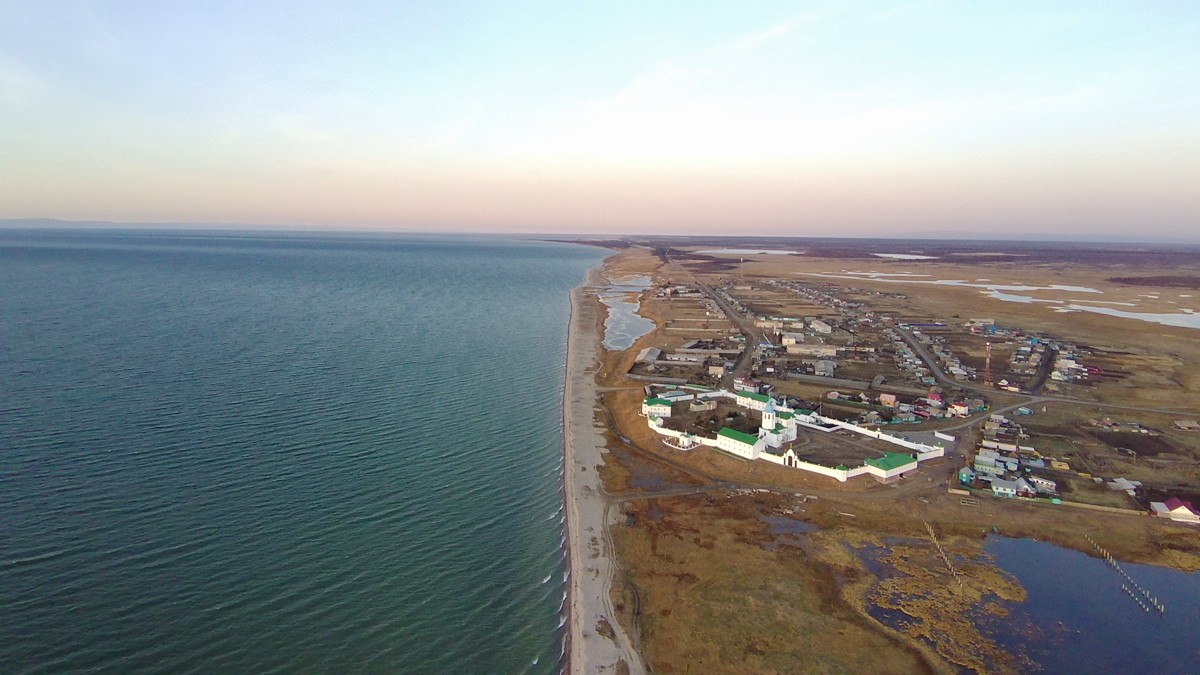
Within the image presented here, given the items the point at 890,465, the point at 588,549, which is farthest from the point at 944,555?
the point at 588,549

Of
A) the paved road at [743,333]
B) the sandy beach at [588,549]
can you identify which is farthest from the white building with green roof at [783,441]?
the paved road at [743,333]

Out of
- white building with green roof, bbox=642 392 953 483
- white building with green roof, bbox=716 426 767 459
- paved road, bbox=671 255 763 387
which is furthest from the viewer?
paved road, bbox=671 255 763 387

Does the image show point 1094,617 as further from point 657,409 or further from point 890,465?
point 657,409

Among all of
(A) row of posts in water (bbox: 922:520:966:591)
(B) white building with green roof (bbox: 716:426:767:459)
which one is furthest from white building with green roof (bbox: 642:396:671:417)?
(A) row of posts in water (bbox: 922:520:966:591)

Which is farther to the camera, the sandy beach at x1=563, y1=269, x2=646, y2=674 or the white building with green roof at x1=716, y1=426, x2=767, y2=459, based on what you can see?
the white building with green roof at x1=716, y1=426, x2=767, y2=459

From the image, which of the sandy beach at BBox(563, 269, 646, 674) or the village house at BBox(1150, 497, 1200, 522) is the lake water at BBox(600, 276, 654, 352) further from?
the village house at BBox(1150, 497, 1200, 522)

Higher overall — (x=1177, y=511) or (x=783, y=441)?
(x=783, y=441)

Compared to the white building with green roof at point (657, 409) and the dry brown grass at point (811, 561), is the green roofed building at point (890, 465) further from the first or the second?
the white building with green roof at point (657, 409)

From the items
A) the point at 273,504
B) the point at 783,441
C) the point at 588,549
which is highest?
the point at 273,504
